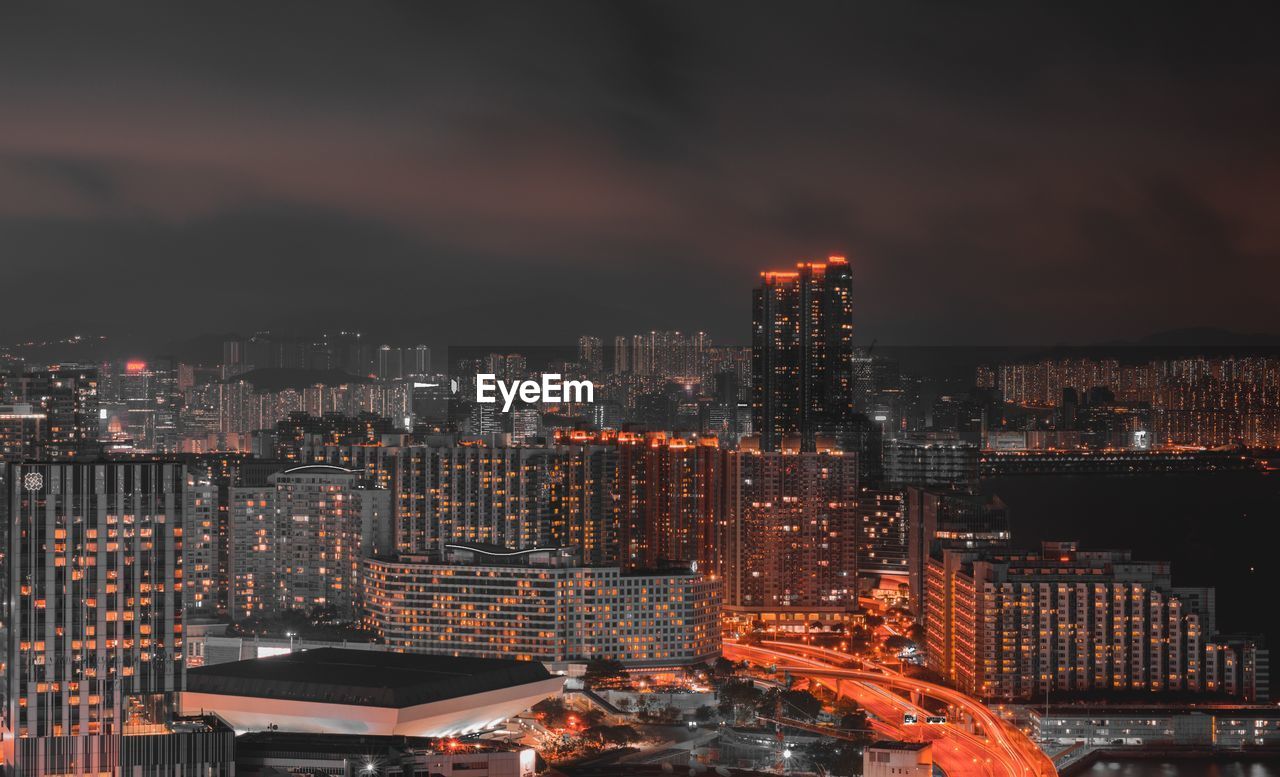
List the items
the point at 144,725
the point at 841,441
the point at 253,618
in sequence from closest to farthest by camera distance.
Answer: the point at 144,725 < the point at 253,618 < the point at 841,441

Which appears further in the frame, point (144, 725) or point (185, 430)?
point (185, 430)

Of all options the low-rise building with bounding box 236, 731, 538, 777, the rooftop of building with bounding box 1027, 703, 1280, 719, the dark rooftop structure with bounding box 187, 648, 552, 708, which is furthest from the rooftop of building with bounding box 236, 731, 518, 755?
the rooftop of building with bounding box 1027, 703, 1280, 719

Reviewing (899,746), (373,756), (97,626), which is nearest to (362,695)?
(373,756)

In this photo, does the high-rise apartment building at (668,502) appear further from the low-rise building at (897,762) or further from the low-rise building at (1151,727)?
the low-rise building at (897,762)

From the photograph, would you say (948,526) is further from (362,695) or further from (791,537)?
(362,695)

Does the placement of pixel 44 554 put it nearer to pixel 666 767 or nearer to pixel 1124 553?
pixel 666 767

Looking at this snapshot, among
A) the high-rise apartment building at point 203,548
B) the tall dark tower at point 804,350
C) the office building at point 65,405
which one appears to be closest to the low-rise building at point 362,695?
the high-rise apartment building at point 203,548

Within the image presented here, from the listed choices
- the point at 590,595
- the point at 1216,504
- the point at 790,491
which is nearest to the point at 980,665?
the point at 590,595

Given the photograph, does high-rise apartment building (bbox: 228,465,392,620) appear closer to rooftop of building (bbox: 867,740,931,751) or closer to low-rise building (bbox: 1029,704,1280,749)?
low-rise building (bbox: 1029,704,1280,749)
